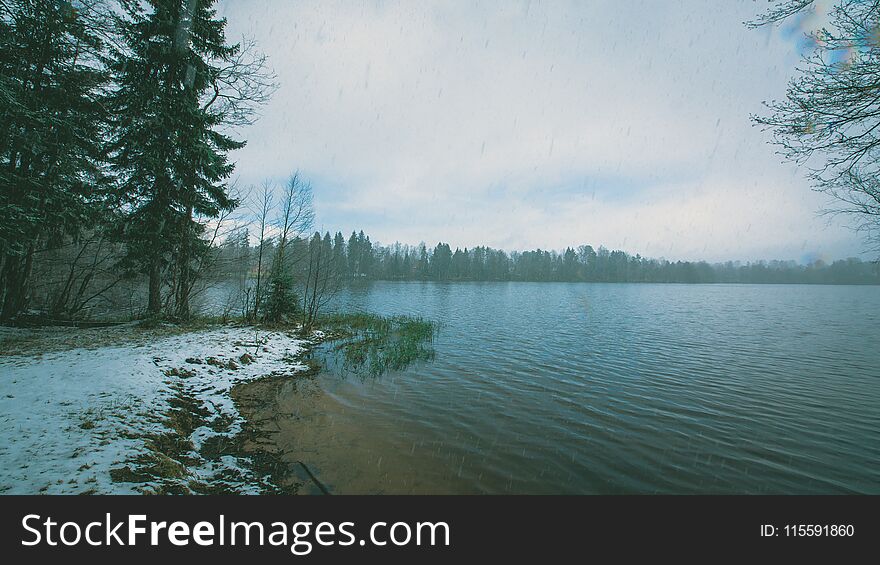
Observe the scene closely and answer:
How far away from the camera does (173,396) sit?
25.2 feet

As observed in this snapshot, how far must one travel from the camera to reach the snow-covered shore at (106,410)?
13.4 ft

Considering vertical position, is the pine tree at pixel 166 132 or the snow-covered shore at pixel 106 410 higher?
the pine tree at pixel 166 132

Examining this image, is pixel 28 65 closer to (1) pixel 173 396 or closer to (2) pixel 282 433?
(1) pixel 173 396

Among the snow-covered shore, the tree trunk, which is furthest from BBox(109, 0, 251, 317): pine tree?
the snow-covered shore

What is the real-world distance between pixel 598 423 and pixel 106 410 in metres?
10.3

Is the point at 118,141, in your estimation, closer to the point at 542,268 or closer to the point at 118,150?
the point at 118,150

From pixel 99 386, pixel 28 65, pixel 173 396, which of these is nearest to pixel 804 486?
pixel 173 396

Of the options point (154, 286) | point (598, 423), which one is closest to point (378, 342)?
point (154, 286)

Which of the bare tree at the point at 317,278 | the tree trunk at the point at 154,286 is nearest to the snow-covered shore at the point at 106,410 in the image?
the tree trunk at the point at 154,286

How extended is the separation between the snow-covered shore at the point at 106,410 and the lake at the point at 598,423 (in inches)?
62.2

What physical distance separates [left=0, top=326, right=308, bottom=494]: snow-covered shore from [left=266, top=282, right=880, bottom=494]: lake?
1579 millimetres

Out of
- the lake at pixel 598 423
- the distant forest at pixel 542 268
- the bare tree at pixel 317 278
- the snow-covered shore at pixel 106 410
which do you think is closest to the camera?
the snow-covered shore at pixel 106 410

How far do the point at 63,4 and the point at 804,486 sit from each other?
19120 mm

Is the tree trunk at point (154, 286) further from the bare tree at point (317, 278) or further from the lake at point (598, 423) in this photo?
the lake at point (598, 423)
